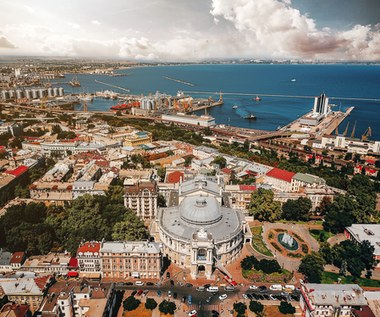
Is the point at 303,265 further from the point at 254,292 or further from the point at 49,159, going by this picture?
the point at 49,159

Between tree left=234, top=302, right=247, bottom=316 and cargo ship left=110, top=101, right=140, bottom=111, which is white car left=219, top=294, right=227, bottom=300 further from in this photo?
cargo ship left=110, top=101, right=140, bottom=111

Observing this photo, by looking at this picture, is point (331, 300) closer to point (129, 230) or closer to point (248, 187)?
point (129, 230)

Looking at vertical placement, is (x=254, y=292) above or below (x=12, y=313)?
below

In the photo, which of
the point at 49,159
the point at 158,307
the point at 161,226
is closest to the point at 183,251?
the point at 161,226

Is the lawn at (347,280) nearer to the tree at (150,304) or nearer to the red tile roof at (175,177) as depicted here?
the tree at (150,304)

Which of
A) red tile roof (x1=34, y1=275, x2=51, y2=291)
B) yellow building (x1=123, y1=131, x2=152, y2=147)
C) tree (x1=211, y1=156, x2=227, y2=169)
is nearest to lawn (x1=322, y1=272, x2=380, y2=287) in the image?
red tile roof (x1=34, y1=275, x2=51, y2=291)
